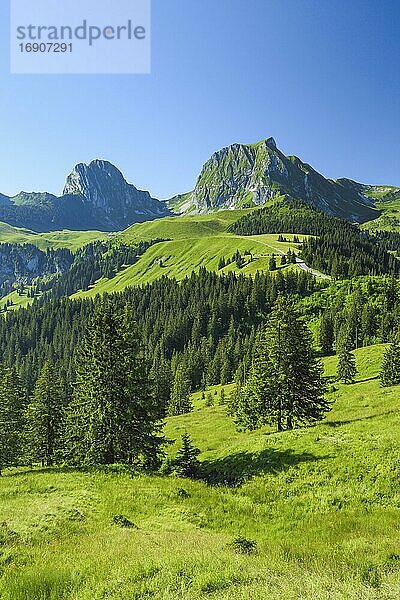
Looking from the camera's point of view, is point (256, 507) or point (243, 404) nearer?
point (256, 507)

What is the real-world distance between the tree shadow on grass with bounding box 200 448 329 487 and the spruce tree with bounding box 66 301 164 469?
7839mm

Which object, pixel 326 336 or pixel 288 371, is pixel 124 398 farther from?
pixel 326 336

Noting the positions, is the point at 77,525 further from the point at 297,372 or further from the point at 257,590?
the point at 297,372

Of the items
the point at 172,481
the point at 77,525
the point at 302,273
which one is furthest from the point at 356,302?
the point at 77,525

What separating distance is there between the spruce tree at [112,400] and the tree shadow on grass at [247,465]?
7839 mm

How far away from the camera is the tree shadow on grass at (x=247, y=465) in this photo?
26.0 meters

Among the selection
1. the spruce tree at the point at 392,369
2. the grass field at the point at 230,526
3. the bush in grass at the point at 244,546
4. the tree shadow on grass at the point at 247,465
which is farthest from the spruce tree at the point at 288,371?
the bush in grass at the point at 244,546

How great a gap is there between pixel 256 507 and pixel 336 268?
175824mm

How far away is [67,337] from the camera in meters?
192

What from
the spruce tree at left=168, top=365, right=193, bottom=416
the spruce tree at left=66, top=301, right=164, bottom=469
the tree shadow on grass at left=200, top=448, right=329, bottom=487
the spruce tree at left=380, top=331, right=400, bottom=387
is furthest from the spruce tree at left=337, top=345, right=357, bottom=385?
the tree shadow on grass at left=200, top=448, right=329, bottom=487

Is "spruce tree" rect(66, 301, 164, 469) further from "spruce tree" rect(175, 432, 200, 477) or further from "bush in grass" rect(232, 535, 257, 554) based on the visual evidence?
"bush in grass" rect(232, 535, 257, 554)

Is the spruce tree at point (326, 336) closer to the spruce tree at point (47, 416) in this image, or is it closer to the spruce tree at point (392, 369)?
the spruce tree at point (392, 369)

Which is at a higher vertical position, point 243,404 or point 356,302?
point 356,302

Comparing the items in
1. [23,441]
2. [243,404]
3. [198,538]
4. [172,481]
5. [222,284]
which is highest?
[222,284]
